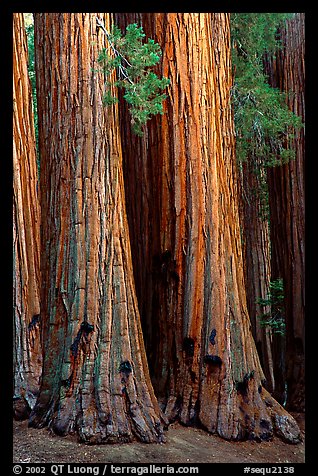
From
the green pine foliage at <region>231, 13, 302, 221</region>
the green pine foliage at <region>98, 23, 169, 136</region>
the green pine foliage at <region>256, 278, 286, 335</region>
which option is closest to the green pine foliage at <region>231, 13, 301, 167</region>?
the green pine foliage at <region>231, 13, 302, 221</region>

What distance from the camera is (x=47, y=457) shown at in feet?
19.2

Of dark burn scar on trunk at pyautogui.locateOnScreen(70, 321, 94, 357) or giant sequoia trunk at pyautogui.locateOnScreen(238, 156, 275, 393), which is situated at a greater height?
giant sequoia trunk at pyautogui.locateOnScreen(238, 156, 275, 393)

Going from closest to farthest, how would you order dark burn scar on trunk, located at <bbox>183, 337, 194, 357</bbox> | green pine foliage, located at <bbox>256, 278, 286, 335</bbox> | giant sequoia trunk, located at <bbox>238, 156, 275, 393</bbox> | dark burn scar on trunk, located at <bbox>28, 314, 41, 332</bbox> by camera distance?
dark burn scar on trunk, located at <bbox>183, 337, 194, 357</bbox> < dark burn scar on trunk, located at <bbox>28, 314, 41, 332</bbox> < green pine foliage, located at <bbox>256, 278, 286, 335</bbox> < giant sequoia trunk, located at <bbox>238, 156, 275, 393</bbox>

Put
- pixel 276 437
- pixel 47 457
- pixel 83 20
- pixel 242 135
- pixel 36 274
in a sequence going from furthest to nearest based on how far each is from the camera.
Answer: pixel 242 135
pixel 36 274
pixel 276 437
pixel 83 20
pixel 47 457

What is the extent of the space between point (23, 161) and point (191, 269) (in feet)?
11.1

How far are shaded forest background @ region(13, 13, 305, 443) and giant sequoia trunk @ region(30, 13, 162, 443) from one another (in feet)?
0.05

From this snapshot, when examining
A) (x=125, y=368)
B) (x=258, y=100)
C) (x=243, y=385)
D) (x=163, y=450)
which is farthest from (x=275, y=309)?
(x=163, y=450)

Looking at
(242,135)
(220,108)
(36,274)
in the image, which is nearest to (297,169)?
(242,135)

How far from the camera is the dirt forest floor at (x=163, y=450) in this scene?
5.93 m

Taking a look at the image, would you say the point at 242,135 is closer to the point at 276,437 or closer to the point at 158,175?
the point at 158,175

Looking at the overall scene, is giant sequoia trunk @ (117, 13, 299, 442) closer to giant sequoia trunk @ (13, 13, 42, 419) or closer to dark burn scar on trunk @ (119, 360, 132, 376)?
dark burn scar on trunk @ (119, 360, 132, 376)

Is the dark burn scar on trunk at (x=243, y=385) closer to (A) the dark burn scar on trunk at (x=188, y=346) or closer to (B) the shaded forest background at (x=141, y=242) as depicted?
(B) the shaded forest background at (x=141, y=242)

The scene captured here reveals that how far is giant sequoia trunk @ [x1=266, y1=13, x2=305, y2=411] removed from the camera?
11078mm

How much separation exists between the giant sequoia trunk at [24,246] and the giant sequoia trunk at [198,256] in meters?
1.58
